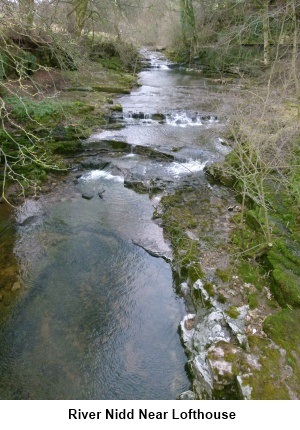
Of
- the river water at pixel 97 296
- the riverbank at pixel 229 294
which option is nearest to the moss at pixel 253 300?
the riverbank at pixel 229 294

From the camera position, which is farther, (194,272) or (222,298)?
(194,272)

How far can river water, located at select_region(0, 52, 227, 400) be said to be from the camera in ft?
12.2

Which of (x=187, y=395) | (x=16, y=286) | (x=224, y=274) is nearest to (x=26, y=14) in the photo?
(x=16, y=286)

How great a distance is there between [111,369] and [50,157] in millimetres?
6184

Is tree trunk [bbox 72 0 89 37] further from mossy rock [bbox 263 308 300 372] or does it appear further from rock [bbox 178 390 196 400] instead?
rock [bbox 178 390 196 400]

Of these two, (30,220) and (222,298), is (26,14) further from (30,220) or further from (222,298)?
(222,298)

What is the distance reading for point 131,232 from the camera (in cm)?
616

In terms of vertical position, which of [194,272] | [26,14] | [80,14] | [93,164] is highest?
[80,14]

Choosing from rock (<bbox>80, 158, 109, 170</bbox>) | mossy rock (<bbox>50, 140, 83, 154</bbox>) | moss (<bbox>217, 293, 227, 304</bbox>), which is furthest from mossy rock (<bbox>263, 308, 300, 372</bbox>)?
mossy rock (<bbox>50, 140, 83, 154</bbox>)

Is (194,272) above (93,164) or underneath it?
underneath

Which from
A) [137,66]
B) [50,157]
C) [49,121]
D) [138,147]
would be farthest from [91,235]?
[137,66]

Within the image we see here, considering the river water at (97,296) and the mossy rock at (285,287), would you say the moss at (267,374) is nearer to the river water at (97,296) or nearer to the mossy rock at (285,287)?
the mossy rock at (285,287)

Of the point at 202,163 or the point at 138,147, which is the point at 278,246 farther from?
the point at 138,147

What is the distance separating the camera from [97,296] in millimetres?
4777
